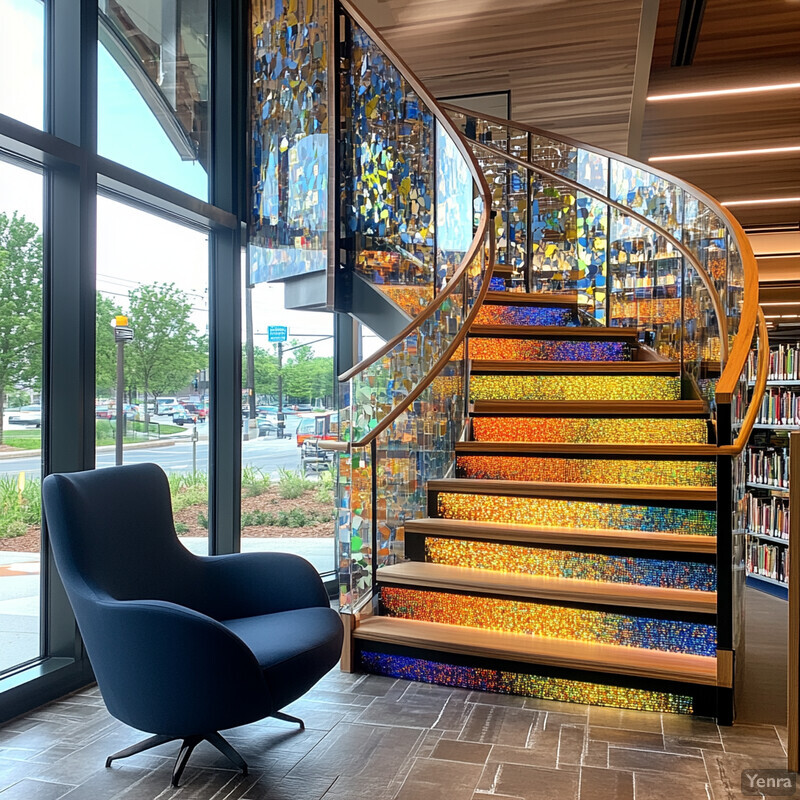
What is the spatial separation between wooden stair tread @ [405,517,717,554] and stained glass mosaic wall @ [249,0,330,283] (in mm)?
1861

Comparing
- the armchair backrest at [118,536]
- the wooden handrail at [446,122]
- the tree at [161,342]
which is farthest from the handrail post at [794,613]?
the tree at [161,342]

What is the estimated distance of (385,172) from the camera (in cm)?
491

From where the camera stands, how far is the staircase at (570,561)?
3.22m

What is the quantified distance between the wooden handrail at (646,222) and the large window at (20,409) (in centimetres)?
359

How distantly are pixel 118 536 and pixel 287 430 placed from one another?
7.88 ft

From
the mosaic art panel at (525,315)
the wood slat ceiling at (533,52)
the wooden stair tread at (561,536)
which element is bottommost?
the wooden stair tread at (561,536)

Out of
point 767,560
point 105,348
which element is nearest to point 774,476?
point 767,560

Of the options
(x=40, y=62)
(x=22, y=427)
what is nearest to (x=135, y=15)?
(x=40, y=62)

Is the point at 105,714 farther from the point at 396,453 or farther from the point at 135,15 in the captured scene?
the point at 135,15

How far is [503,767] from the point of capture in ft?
8.67

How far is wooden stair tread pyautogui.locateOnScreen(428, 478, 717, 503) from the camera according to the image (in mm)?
3607

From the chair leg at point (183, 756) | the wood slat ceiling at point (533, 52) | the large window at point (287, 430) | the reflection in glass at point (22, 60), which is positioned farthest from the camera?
the wood slat ceiling at point (533, 52)

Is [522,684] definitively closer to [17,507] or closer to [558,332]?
[17,507]

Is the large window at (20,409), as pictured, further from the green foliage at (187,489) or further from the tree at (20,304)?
the green foliage at (187,489)
